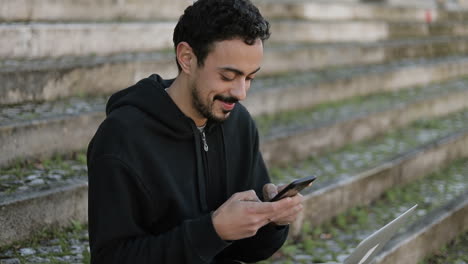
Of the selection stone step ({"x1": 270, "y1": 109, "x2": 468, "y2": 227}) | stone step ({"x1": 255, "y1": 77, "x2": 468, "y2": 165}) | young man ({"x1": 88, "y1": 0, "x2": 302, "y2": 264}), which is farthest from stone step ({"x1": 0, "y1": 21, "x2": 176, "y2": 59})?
young man ({"x1": 88, "y1": 0, "x2": 302, "y2": 264})

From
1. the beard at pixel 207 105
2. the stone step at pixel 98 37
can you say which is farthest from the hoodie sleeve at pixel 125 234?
the stone step at pixel 98 37

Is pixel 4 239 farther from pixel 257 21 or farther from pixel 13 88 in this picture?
pixel 257 21

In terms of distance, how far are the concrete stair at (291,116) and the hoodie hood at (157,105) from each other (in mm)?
1232

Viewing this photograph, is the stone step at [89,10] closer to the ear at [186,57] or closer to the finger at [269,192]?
the ear at [186,57]

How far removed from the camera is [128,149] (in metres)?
2.46

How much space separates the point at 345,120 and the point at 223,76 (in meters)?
4.02

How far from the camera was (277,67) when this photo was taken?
738 cm

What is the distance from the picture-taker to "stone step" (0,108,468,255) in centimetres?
363

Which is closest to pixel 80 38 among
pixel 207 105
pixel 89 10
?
pixel 89 10

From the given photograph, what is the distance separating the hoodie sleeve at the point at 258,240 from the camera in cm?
281

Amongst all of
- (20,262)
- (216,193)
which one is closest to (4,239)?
(20,262)

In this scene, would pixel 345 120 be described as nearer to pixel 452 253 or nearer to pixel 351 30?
pixel 452 253

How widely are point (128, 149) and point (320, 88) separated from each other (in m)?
4.88

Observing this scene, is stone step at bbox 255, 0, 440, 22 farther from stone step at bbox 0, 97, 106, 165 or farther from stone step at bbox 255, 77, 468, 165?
stone step at bbox 0, 97, 106, 165
